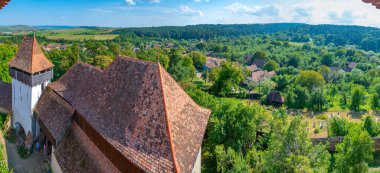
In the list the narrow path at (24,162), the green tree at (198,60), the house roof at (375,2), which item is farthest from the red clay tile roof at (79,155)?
the green tree at (198,60)

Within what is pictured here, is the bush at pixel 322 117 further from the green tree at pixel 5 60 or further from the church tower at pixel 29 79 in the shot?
the green tree at pixel 5 60

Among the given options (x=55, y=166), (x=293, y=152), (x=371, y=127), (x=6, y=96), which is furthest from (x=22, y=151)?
(x=371, y=127)

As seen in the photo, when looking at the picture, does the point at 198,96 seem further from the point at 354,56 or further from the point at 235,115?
the point at 354,56

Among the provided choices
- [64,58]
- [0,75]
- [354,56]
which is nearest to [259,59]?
[354,56]

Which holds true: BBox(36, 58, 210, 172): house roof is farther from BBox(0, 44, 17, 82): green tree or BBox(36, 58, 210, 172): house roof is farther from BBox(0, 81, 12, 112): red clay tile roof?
BBox(0, 44, 17, 82): green tree

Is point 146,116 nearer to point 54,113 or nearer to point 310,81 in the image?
point 54,113
